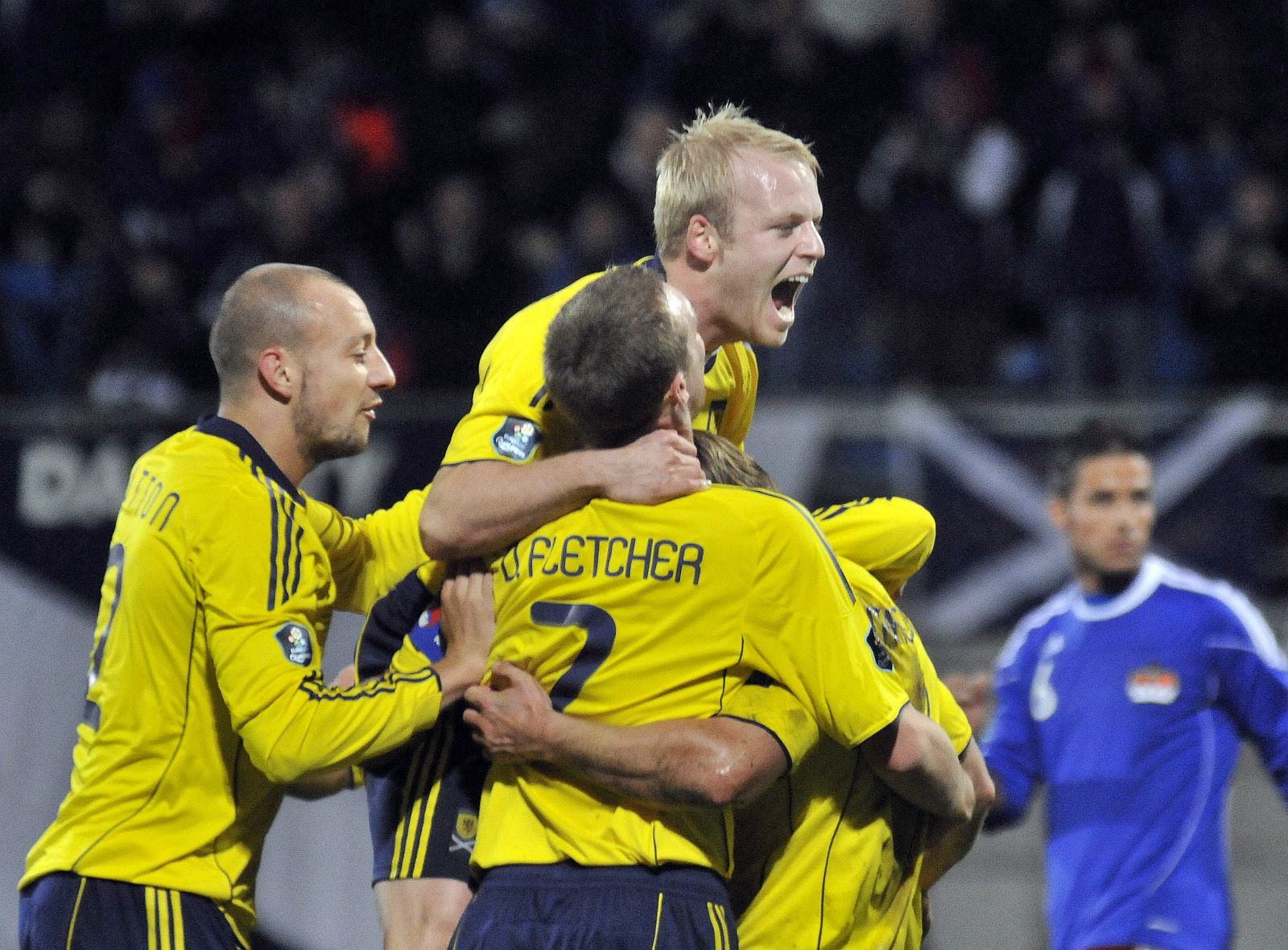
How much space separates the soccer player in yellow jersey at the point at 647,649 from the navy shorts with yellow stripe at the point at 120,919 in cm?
62

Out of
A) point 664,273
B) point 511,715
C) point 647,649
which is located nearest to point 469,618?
point 511,715

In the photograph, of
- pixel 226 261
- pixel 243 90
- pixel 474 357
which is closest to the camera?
pixel 474 357

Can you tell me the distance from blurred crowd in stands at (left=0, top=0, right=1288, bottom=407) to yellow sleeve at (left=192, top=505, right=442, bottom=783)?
5090 mm

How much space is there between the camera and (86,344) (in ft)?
29.7

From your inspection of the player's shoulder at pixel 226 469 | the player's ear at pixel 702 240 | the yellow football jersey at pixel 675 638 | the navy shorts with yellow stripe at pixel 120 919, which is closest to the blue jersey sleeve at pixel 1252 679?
the player's ear at pixel 702 240

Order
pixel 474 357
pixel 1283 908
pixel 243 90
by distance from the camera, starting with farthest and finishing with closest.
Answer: pixel 243 90
pixel 474 357
pixel 1283 908

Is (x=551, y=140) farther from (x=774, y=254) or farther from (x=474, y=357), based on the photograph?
(x=774, y=254)

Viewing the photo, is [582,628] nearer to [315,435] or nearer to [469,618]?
[469,618]

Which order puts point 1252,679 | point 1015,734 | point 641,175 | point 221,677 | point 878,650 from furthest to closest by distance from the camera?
point 641,175
point 1015,734
point 1252,679
point 221,677
point 878,650

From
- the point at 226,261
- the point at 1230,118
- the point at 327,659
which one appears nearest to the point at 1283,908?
the point at 327,659

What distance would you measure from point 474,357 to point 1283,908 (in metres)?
4.45

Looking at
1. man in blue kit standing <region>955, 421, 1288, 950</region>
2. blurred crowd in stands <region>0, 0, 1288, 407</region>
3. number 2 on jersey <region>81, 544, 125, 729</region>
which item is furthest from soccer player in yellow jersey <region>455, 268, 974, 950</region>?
blurred crowd in stands <region>0, 0, 1288, 407</region>

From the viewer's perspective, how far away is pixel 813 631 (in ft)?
9.37

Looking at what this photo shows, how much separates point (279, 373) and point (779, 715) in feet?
4.14
